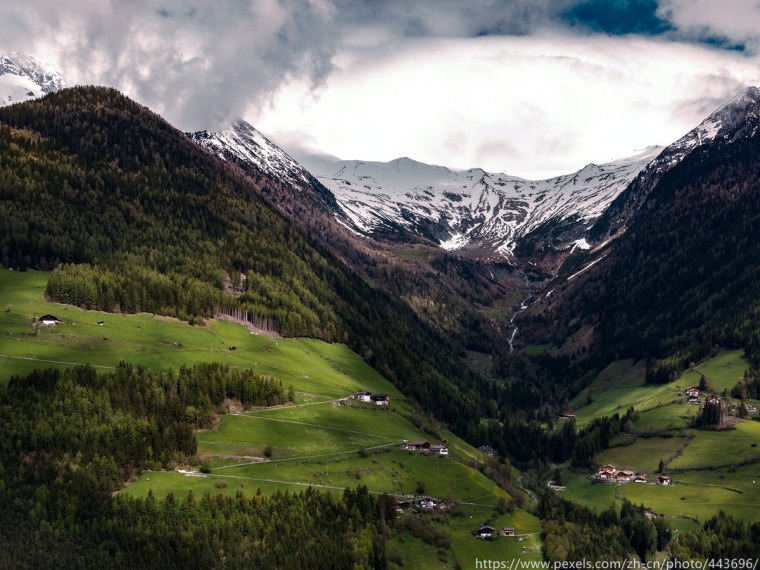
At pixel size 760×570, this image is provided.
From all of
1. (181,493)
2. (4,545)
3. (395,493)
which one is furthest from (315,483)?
(4,545)

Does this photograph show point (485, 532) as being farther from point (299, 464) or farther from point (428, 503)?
point (299, 464)

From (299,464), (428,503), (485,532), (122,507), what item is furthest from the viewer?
(299,464)

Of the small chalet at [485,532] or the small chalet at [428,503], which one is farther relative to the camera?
the small chalet at [428,503]

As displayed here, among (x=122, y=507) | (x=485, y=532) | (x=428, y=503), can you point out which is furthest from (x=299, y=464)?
(x=122, y=507)

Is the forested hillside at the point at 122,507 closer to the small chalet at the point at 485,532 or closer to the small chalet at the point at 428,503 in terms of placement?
the small chalet at the point at 428,503

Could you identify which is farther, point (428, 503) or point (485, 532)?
point (428, 503)

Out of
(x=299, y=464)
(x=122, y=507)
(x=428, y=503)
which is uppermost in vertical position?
(x=299, y=464)

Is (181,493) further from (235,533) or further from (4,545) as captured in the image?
(4,545)

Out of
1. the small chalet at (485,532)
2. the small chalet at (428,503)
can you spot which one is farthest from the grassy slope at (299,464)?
the small chalet at (428,503)

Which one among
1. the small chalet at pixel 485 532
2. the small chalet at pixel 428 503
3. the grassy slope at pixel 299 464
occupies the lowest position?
the small chalet at pixel 485 532

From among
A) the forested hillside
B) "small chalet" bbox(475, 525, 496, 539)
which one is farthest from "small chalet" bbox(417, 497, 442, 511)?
the forested hillside

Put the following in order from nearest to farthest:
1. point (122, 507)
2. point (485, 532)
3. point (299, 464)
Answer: point (122, 507) → point (485, 532) → point (299, 464)
